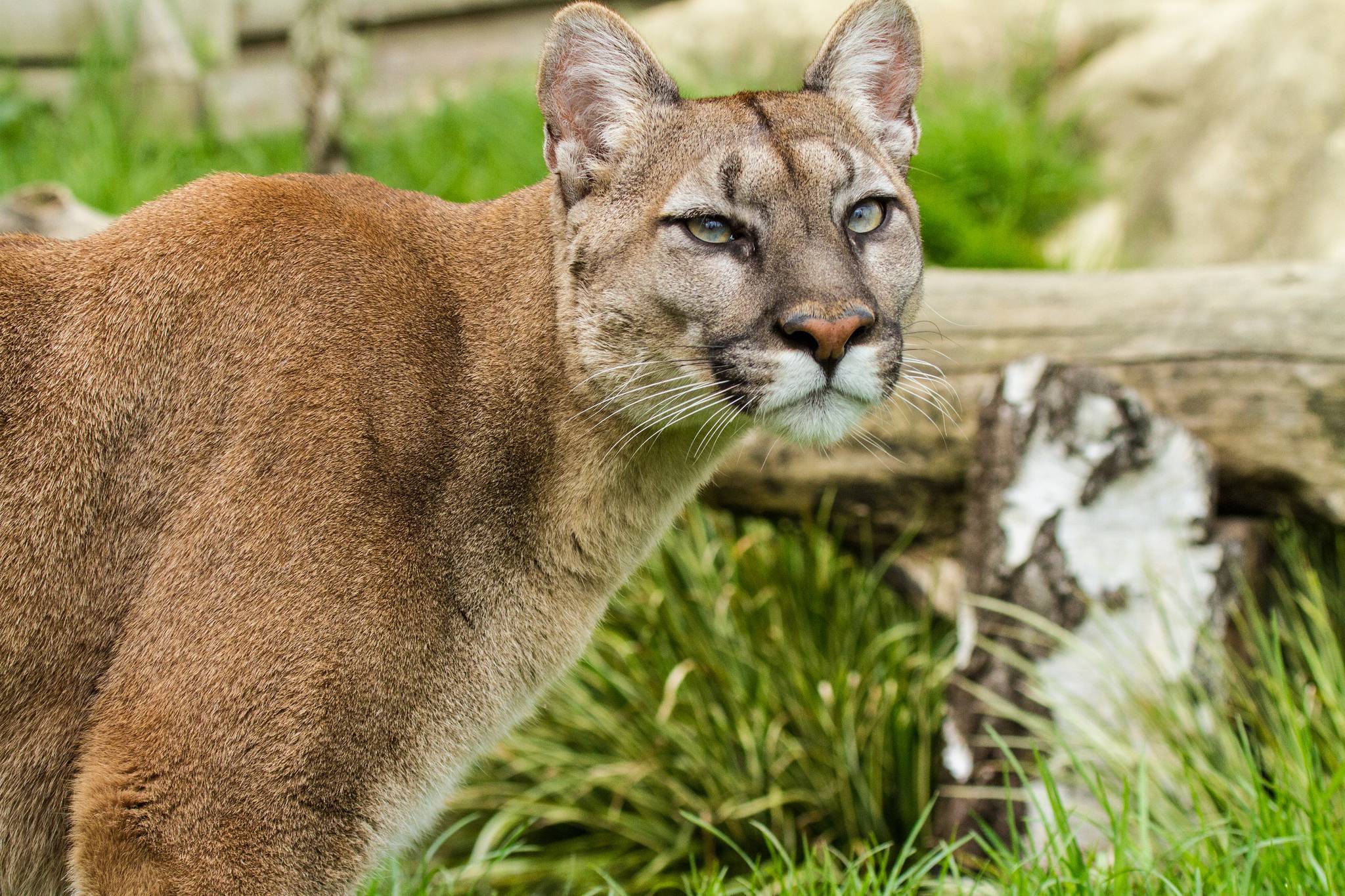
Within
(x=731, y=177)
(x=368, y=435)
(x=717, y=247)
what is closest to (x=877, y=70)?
(x=731, y=177)

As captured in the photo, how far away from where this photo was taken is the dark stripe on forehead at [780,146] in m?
3.32

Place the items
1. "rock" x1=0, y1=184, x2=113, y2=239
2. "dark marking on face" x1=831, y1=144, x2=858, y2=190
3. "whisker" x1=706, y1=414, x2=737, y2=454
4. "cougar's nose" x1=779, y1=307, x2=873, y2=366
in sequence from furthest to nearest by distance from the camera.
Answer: "rock" x1=0, y1=184, x2=113, y2=239 < "dark marking on face" x1=831, y1=144, x2=858, y2=190 < "whisker" x1=706, y1=414, x2=737, y2=454 < "cougar's nose" x1=779, y1=307, x2=873, y2=366

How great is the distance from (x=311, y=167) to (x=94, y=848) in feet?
20.0

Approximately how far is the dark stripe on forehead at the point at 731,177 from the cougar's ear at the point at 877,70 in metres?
0.62

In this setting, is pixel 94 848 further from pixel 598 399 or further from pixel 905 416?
pixel 905 416

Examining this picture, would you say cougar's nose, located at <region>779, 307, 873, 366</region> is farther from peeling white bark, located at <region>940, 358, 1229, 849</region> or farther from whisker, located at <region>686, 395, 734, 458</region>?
peeling white bark, located at <region>940, 358, 1229, 849</region>

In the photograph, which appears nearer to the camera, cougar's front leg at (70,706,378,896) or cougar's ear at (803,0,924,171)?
cougar's front leg at (70,706,378,896)

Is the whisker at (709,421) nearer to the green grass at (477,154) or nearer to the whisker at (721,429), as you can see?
the whisker at (721,429)

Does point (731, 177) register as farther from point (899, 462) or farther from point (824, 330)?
point (899, 462)

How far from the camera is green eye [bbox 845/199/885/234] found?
3457 millimetres

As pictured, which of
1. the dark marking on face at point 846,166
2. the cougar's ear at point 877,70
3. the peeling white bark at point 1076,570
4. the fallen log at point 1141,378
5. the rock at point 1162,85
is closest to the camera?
the dark marking on face at point 846,166

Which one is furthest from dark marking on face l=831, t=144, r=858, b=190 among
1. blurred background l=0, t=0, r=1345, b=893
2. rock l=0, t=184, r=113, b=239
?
rock l=0, t=184, r=113, b=239

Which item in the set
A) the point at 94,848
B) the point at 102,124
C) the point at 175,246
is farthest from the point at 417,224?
the point at 102,124

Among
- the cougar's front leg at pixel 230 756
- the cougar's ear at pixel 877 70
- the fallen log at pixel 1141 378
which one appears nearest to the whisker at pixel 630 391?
the cougar's front leg at pixel 230 756
